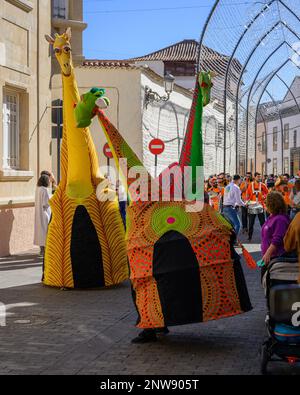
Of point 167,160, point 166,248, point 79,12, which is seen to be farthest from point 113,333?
point 167,160

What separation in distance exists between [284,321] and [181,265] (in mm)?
1255

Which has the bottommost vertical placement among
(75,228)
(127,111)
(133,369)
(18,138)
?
(133,369)

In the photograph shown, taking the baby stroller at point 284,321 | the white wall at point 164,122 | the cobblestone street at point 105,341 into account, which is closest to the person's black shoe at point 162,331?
the cobblestone street at point 105,341

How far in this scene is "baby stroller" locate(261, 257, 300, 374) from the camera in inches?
219

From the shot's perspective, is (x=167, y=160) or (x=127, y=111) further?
(x=167, y=160)

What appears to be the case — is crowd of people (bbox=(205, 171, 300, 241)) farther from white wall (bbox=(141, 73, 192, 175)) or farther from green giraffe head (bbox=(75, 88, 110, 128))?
white wall (bbox=(141, 73, 192, 175))

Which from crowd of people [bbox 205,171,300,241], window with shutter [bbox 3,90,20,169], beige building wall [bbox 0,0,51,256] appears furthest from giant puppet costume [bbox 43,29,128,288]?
crowd of people [bbox 205,171,300,241]

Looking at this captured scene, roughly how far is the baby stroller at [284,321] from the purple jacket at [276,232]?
4.45 ft

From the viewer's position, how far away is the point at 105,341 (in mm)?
6992

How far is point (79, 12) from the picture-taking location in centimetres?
1800

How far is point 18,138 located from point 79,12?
4.71 metres

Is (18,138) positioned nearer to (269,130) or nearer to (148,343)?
(148,343)

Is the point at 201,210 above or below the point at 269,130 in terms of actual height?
below

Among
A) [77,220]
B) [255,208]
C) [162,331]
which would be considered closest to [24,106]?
[77,220]
